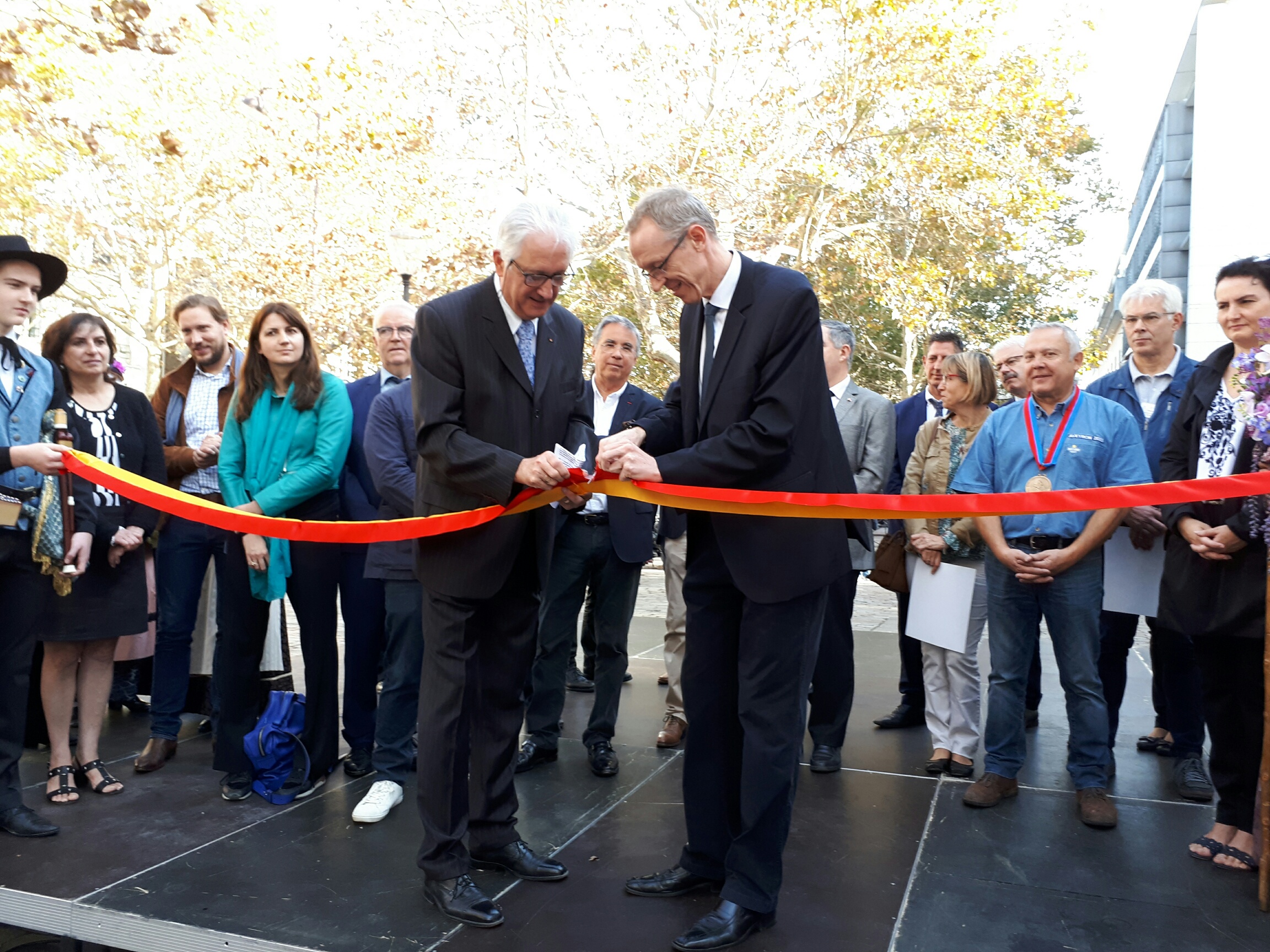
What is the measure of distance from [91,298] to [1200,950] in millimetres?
22851

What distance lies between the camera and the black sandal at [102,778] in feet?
13.9

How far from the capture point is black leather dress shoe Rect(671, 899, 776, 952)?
282cm

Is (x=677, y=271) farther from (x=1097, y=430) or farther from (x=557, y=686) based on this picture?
(x=557, y=686)

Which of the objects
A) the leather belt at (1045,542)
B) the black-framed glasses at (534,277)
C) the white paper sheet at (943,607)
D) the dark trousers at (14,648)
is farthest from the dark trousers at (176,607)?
the leather belt at (1045,542)

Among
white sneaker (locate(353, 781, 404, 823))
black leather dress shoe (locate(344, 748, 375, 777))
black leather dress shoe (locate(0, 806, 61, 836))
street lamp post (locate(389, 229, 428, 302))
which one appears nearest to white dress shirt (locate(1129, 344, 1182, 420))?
white sneaker (locate(353, 781, 404, 823))

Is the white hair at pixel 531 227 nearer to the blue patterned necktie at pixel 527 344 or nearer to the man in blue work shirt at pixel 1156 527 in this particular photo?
the blue patterned necktie at pixel 527 344

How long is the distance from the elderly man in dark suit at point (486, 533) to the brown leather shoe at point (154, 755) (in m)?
1.99

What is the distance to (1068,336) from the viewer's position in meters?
4.07

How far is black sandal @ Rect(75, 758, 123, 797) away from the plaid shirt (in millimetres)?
1250

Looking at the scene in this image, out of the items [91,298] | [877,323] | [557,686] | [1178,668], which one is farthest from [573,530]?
[91,298]

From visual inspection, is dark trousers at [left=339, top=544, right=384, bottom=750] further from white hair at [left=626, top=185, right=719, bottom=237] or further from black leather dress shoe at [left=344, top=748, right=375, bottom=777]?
white hair at [left=626, top=185, right=719, bottom=237]

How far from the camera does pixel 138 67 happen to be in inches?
677

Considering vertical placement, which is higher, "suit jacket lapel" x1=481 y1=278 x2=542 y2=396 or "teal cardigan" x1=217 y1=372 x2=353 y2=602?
"suit jacket lapel" x1=481 y1=278 x2=542 y2=396

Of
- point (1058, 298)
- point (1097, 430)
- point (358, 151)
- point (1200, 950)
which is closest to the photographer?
point (1200, 950)
